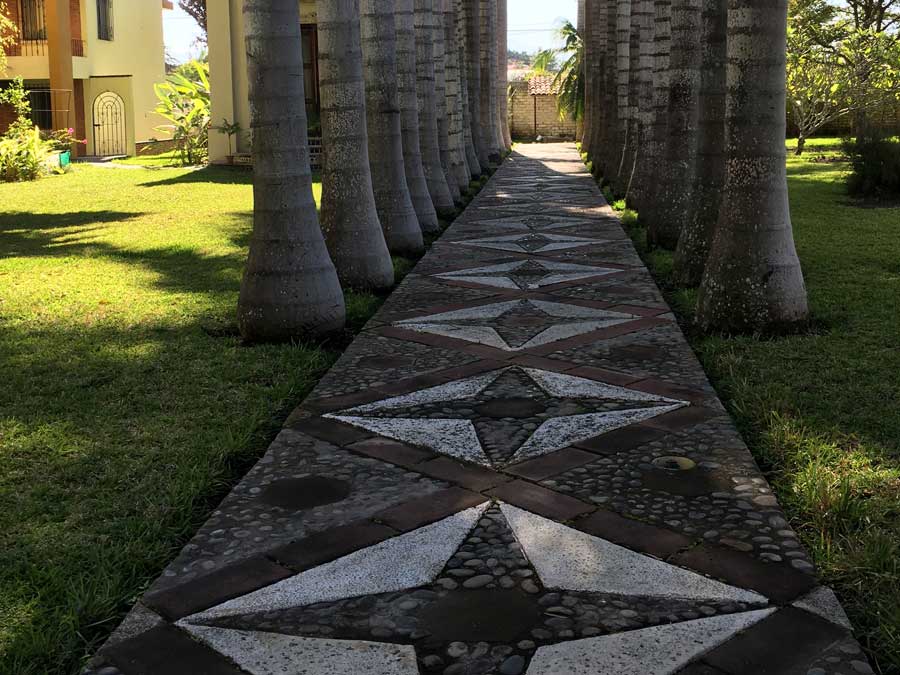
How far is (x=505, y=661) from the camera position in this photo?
9.22ft

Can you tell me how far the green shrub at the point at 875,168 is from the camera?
14728 mm

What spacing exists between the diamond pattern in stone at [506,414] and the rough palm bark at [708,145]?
2704mm

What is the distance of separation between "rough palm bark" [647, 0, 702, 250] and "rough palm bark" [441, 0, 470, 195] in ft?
21.6

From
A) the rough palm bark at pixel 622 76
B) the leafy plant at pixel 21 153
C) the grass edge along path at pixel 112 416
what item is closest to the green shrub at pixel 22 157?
the leafy plant at pixel 21 153

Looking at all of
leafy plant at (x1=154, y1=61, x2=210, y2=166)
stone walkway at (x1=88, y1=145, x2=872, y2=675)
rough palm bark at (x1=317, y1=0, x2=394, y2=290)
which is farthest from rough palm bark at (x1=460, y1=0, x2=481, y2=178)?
stone walkway at (x1=88, y1=145, x2=872, y2=675)

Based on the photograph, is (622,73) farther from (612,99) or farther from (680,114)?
(680,114)

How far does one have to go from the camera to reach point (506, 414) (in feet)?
16.6

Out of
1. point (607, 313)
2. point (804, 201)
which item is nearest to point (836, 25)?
point (804, 201)

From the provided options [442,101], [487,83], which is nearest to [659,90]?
[442,101]

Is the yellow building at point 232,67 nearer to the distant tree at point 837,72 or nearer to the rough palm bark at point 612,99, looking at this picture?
the rough palm bark at point 612,99

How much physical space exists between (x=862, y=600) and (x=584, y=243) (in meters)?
8.42

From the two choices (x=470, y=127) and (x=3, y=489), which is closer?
(x=3, y=489)

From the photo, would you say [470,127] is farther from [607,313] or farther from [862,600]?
[862,600]

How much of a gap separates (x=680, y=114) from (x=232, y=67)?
16.1 meters
